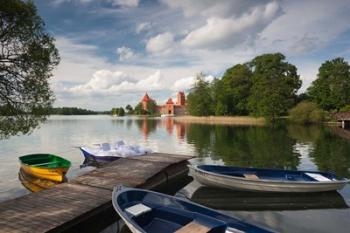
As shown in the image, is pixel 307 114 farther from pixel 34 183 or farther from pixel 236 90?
pixel 34 183

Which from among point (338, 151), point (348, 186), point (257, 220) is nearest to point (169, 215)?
point (257, 220)

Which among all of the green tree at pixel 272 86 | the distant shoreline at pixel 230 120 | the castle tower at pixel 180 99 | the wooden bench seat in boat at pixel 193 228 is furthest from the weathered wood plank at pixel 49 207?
the castle tower at pixel 180 99

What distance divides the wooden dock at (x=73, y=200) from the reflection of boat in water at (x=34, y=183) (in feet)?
10.2

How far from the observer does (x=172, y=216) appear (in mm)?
9602

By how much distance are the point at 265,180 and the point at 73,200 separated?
902 cm

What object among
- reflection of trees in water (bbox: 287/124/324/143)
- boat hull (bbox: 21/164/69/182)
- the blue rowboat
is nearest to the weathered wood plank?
the blue rowboat

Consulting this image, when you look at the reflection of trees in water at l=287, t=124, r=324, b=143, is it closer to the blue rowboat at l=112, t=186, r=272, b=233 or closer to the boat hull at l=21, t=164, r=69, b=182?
the boat hull at l=21, t=164, r=69, b=182

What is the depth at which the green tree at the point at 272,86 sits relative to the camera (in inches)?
2827

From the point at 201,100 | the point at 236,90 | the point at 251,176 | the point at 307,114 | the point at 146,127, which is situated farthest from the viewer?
the point at 201,100

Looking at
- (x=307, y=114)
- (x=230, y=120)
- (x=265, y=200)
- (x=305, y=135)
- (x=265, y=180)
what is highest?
(x=307, y=114)

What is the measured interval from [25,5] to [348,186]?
19883 mm

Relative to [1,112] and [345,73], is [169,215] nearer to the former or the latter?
[1,112]

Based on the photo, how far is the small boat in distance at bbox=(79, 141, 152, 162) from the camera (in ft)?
74.0

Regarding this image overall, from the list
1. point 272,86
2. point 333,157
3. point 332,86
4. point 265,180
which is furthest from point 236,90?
point 265,180
